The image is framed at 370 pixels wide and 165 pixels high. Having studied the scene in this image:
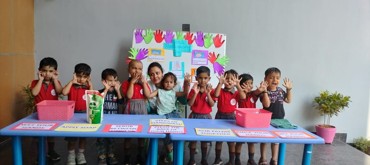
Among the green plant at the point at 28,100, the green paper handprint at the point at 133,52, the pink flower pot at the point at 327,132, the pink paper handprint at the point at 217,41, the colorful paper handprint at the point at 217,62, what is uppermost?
the pink paper handprint at the point at 217,41

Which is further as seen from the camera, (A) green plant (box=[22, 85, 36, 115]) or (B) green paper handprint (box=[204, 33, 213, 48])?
(B) green paper handprint (box=[204, 33, 213, 48])

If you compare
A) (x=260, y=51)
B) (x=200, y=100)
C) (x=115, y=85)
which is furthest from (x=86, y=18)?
(x=260, y=51)

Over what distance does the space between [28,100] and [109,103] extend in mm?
1548

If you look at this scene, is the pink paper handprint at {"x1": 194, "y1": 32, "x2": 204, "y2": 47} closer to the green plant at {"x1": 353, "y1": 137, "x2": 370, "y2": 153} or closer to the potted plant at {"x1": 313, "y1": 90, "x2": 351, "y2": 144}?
the potted plant at {"x1": 313, "y1": 90, "x2": 351, "y2": 144}

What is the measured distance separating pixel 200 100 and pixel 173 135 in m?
1.01

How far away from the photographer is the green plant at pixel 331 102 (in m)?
4.27

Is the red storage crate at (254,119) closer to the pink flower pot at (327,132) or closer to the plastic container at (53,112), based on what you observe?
the plastic container at (53,112)

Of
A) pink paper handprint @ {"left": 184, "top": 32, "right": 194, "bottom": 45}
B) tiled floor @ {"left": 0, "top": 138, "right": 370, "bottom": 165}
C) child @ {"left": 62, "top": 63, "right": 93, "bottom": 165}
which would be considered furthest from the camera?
pink paper handprint @ {"left": 184, "top": 32, "right": 194, "bottom": 45}

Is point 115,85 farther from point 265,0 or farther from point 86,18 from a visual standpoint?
point 265,0

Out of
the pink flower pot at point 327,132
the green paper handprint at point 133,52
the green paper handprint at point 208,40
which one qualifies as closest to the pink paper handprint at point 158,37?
the green paper handprint at point 133,52

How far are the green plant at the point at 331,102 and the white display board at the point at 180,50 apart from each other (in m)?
1.52

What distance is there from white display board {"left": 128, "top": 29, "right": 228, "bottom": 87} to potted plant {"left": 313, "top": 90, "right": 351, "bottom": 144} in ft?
5.03

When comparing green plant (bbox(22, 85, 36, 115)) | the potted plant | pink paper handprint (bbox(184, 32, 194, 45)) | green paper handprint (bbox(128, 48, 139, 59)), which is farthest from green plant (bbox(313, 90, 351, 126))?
green plant (bbox(22, 85, 36, 115))

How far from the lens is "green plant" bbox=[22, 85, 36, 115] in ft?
12.4
